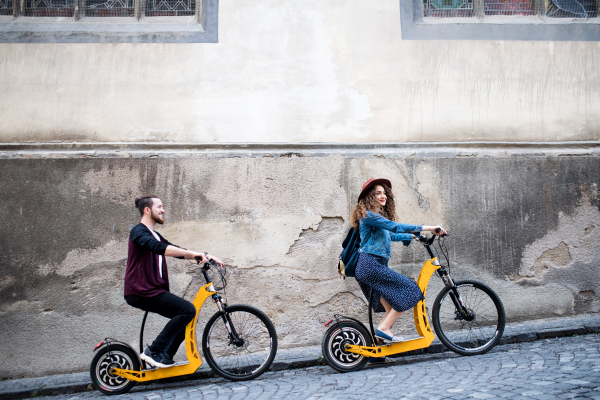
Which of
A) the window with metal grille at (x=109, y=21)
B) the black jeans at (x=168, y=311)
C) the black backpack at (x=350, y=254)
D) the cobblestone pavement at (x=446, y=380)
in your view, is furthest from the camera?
the window with metal grille at (x=109, y=21)

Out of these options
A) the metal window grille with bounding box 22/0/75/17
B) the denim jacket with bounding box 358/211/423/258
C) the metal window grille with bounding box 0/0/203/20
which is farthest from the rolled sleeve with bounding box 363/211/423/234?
the metal window grille with bounding box 22/0/75/17

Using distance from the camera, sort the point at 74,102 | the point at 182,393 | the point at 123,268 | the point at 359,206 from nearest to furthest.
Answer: the point at 182,393 → the point at 359,206 → the point at 123,268 → the point at 74,102

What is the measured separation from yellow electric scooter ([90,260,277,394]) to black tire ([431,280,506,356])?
5.12 ft

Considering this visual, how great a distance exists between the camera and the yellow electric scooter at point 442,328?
4141mm

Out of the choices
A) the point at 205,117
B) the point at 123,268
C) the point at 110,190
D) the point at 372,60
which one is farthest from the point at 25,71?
the point at 372,60

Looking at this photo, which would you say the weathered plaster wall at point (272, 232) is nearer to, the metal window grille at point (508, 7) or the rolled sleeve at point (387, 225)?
the rolled sleeve at point (387, 225)

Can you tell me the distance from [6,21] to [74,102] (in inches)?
56.1

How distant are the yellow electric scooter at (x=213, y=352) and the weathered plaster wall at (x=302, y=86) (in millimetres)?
2327

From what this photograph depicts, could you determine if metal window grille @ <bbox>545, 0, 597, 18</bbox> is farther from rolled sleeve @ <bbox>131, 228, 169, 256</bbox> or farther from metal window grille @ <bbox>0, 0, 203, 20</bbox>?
rolled sleeve @ <bbox>131, 228, 169, 256</bbox>

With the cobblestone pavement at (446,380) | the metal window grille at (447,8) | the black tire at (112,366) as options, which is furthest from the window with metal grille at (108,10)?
the cobblestone pavement at (446,380)

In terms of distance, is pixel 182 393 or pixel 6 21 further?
pixel 6 21

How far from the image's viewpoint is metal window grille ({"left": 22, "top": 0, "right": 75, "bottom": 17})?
5938 millimetres

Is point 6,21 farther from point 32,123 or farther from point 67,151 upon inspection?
point 67,151

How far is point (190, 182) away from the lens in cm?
549
